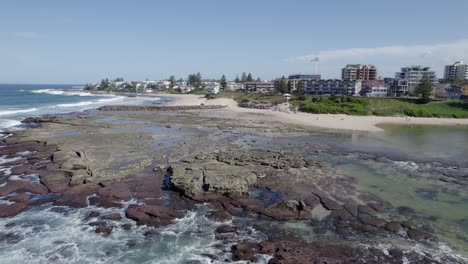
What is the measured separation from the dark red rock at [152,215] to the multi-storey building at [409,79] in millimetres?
99691

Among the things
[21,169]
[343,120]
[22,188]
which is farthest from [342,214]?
[343,120]

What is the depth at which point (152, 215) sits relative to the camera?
776 inches

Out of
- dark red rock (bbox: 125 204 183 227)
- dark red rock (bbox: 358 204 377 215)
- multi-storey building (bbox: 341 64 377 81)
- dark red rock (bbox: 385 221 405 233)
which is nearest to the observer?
dark red rock (bbox: 385 221 405 233)

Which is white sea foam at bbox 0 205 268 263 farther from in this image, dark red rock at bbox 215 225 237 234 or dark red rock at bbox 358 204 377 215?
dark red rock at bbox 358 204 377 215

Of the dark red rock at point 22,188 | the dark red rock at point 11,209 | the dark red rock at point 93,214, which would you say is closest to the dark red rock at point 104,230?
the dark red rock at point 93,214

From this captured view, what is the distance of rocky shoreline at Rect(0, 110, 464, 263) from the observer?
1644 centimetres

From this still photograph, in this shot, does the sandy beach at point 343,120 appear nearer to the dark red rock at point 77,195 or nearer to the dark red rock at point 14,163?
the dark red rock at point 77,195

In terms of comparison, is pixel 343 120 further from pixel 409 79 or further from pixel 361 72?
pixel 361 72

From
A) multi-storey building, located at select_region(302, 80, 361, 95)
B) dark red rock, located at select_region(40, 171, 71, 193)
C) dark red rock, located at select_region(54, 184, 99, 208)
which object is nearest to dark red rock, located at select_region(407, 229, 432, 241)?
dark red rock, located at select_region(54, 184, 99, 208)

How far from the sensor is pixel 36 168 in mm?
27969

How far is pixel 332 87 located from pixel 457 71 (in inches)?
4160

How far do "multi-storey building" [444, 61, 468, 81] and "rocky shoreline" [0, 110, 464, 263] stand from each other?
18475 cm

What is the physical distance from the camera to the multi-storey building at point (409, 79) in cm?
11212

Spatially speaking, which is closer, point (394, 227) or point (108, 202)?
point (394, 227)
